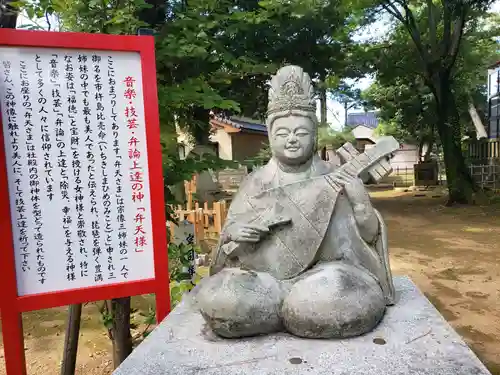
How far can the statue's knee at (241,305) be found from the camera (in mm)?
2004

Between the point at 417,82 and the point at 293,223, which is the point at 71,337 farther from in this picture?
the point at 417,82

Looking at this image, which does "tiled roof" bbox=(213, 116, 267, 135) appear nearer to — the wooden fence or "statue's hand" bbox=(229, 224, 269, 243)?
the wooden fence

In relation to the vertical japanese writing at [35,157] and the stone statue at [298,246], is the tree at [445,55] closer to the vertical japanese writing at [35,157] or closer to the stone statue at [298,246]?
the stone statue at [298,246]

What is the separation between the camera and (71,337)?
10.2 feet

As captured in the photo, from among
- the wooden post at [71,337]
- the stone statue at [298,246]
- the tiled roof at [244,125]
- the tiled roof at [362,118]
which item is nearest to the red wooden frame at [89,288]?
the stone statue at [298,246]

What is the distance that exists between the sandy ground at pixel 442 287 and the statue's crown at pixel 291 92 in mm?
2646

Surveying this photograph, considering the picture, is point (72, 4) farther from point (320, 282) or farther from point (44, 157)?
point (320, 282)

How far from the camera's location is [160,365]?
74.9 inches

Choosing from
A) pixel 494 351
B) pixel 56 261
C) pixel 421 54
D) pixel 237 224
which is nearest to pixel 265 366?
pixel 237 224

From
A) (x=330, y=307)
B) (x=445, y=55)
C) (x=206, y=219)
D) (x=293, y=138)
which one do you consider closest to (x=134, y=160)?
(x=293, y=138)

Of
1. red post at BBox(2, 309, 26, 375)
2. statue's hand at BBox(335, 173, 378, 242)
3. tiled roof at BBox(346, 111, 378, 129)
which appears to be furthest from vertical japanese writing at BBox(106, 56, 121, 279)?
tiled roof at BBox(346, 111, 378, 129)

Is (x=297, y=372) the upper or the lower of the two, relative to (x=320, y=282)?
lower

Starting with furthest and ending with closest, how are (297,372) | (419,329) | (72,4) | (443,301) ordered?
(443,301), (72,4), (419,329), (297,372)

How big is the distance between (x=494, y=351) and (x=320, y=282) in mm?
2633
